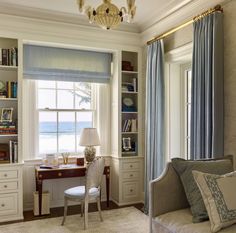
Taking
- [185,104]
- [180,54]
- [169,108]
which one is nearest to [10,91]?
[169,108]

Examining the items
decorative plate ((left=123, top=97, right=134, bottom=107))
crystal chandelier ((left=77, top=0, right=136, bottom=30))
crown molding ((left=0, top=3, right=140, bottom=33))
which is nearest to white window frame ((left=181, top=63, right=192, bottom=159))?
decorative plate ((left=123, top=97, right=134, bottom=107))

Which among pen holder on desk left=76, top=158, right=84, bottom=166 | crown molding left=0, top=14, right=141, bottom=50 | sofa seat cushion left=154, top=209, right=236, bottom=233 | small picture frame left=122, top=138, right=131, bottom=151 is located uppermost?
crown molding left=0, top=14, right=141, bottom=50

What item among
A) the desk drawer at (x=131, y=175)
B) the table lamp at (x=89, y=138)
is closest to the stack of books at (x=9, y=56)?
the table lamp at (x=89, y=138)

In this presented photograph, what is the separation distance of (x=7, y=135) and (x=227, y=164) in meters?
2.80

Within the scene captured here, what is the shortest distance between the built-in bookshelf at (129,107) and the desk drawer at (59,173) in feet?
2.64

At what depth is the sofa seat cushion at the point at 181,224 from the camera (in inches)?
77.6

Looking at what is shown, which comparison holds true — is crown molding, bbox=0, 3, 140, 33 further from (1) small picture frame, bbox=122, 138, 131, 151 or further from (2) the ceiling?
(1) small picture frame, bbox=122, 138, 131, 151

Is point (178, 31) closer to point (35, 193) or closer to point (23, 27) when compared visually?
point (23, 27)

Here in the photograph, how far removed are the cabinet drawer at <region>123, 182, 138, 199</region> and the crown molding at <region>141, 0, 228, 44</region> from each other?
7.49 ft

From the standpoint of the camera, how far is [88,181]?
10.8ft

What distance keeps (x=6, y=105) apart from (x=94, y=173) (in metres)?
1.68

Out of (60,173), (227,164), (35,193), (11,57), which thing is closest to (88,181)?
(60,173)

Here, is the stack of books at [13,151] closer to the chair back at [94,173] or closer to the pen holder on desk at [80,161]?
the pen holder on desk at [80,161]

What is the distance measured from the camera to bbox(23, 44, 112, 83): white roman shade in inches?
160
